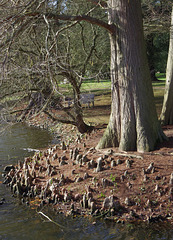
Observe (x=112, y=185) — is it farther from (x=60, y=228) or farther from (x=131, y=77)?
(x=131, y=77)

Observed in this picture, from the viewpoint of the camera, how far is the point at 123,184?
7262 millimetres

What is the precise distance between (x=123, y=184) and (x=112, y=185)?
0.26 m

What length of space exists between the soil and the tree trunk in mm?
464

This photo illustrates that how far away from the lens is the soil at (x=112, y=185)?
6.66 m

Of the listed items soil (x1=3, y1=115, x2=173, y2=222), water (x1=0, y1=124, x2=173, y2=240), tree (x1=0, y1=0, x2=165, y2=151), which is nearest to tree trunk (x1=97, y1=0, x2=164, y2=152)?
tree (x1=0, y1=0, x2=165, y2=151)

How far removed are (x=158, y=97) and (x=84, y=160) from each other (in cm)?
1332

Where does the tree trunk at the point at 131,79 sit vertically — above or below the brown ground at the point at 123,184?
above

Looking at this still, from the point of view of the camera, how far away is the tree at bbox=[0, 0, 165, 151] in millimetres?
8367

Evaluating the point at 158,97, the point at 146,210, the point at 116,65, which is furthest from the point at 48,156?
the point at 158,97

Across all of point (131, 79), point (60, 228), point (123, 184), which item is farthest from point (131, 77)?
point (60, 228)

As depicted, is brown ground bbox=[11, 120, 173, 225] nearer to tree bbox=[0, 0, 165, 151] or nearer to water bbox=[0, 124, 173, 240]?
water bbox=[0, 124, 173, 240]

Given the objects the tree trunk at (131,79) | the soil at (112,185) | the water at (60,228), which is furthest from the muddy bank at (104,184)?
the tree trunk at (131,79)

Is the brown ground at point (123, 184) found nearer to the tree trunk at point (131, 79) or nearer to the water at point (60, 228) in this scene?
the water at point (60, 228)

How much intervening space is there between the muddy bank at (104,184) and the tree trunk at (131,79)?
18.9 inches
